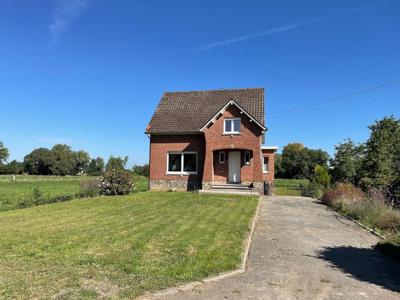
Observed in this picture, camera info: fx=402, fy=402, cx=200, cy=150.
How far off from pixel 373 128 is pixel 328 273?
32.1 metres

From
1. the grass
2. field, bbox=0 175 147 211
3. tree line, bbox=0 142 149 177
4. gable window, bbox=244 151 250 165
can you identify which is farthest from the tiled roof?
tree line, bbox=0 142 149 177

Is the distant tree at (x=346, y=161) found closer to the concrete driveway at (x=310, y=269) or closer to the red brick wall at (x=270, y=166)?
the red brick wall at (x=270, y=166)

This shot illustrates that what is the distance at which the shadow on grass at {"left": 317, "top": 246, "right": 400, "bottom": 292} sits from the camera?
816 cm

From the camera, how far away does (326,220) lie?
16812mm

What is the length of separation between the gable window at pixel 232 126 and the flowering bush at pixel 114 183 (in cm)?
837

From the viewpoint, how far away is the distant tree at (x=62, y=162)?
11494 centimetres

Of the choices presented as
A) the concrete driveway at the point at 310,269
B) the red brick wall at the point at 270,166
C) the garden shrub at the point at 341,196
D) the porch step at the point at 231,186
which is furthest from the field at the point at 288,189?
the concrete driveway at the point at 310,269

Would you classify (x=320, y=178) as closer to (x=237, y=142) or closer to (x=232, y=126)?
(x=237, y=142)

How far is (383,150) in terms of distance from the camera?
31.5 meters

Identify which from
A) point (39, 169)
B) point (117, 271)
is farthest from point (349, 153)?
point (39, 169)

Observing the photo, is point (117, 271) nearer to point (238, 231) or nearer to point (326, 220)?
point (238, 231)

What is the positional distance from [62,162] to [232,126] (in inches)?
3780

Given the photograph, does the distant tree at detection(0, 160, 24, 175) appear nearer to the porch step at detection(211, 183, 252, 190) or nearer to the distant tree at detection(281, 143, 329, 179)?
the distant tree at detection(281, 143, 329, 179)

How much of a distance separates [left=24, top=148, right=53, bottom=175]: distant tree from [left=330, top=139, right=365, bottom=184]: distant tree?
92.1 m
